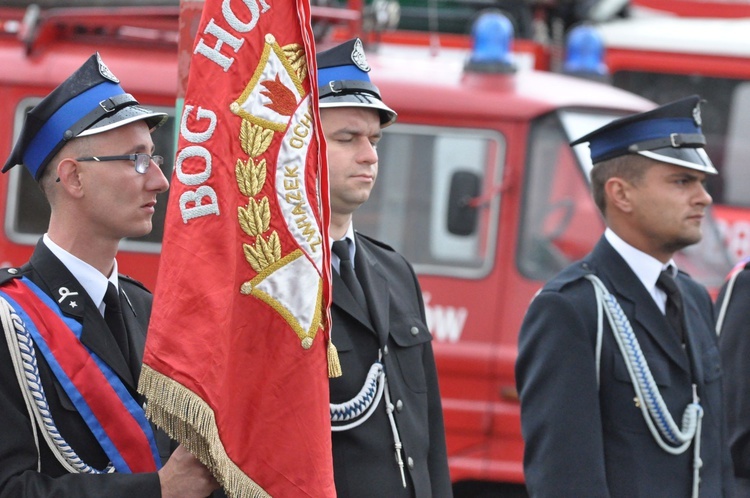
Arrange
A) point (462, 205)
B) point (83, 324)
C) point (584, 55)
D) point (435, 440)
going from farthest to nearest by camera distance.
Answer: point (584, 55) < point (462, 205) < point (435, 440) < point (83, 324)

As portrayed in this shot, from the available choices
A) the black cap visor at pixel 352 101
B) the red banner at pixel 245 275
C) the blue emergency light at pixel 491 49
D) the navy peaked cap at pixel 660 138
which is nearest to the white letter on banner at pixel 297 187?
the red banner at pixel 245 275

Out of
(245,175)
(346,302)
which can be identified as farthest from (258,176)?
(346,302)

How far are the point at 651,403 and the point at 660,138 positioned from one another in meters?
0.86

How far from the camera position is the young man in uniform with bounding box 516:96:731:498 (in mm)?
3467

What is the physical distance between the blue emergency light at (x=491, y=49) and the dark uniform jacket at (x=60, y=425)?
3979 mm

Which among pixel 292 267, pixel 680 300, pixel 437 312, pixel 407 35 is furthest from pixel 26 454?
pixel 407 35

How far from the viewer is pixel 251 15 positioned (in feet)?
8.91

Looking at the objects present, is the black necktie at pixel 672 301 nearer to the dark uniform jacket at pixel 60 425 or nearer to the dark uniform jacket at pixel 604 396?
the dark uniform jacket at pixel 604 396

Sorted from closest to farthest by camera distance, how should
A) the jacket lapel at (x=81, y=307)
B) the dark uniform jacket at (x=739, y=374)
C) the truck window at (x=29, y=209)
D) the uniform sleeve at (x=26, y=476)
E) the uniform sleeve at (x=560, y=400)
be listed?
the uniform sleeve at (x=26, y=476)
the jacket lapel at (x=81, y=307)
the uniform sleeve at (x=560, y=400)
the dark uniform jacket at (x=739, y=374)
the truck window at (x=29, y=209)

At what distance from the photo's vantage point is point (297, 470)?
270 cm

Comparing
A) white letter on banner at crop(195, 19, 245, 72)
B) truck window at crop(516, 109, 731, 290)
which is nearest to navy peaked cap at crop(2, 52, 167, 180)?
white letter on banner at crop(195, 19, 245, 72)

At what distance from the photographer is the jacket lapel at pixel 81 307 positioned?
2852mm

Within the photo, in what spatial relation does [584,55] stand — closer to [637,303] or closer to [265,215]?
[637,303]

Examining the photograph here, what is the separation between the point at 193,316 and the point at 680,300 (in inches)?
68.1
